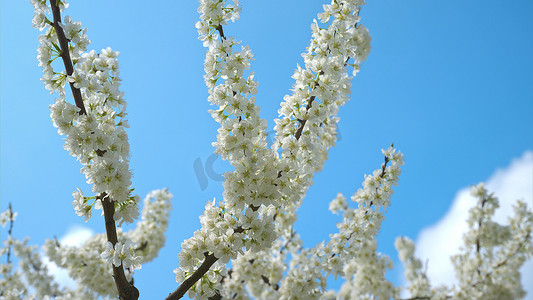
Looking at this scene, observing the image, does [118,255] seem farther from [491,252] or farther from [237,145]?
[491,252]

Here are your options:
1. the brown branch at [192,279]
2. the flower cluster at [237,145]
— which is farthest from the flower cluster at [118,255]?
the brown branch at [192,279]

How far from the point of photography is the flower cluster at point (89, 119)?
3.69m

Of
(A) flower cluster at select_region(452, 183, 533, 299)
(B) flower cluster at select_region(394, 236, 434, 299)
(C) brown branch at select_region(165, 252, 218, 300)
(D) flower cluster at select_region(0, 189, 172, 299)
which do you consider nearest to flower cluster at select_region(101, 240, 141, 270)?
(C) brown branch at select_region(165, 252, 218, 300)

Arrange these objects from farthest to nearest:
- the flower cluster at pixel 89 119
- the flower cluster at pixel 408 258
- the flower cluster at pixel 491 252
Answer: the flower cluster at pixel 408 258, the flower cluster at pixel 491 252, the flower cluster at pixel 89 119

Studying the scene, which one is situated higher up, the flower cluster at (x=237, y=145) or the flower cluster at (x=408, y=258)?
the flower cluster at (x=408, y=258)

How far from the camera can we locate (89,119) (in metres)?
3.68

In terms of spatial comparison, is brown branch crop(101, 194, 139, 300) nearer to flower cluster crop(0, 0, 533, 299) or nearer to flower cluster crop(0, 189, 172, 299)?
flower cluster crop(0, 0, 533, 299)

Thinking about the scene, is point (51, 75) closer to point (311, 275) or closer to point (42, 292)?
point (311, 275)

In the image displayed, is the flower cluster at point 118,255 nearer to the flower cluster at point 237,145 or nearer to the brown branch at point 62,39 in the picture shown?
the flower cluster at point 237,145

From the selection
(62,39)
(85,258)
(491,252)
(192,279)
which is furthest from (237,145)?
(491,252)

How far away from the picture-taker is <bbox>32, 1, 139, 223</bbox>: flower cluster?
369 cm

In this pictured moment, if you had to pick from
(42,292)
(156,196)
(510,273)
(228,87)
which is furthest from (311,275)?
(510,273)

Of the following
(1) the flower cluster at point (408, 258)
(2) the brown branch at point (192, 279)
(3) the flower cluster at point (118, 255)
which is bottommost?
(2) the brown branch at point (192, 279)

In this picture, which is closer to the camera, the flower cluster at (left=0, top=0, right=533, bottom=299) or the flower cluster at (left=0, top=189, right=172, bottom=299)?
the flower cluster at (left=0, top=0, right=533, bottom=299)
